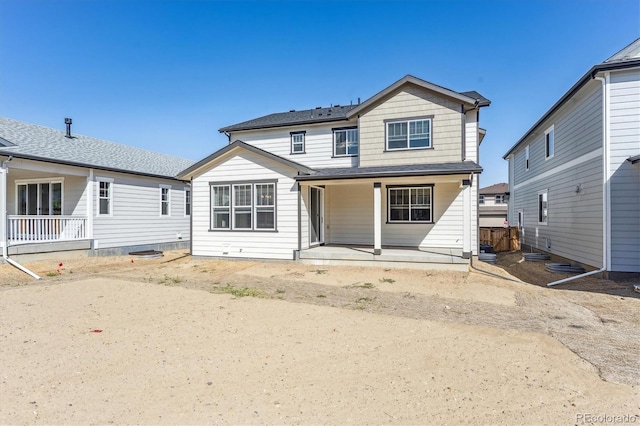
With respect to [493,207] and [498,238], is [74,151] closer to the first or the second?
[498,238]

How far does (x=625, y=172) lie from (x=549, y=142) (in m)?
6.38

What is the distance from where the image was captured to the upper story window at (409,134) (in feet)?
41.8

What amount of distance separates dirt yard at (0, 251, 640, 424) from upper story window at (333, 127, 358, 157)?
7.21m

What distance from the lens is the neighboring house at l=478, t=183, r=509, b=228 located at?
3319 centimetres

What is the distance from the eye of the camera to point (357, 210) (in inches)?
565

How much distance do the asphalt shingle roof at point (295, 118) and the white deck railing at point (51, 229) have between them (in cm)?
749

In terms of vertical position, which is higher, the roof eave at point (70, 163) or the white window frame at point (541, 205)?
the roof eave at point (70, 163)

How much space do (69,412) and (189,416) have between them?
1.10 meters

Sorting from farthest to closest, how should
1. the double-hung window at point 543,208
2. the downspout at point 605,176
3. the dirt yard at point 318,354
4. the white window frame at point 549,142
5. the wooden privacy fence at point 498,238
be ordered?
1. the wooden privacy fence at point 498,238
2. the double-hung window at point 543,208
3. the white window frame at point 549,142
4. the downspout at point 605,176
5. the dirt yard at point 318,354

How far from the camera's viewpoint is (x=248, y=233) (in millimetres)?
13078

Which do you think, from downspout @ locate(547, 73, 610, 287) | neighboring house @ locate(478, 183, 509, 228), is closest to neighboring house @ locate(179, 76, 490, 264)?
downspout @ locate(547, 73, 610, 287)

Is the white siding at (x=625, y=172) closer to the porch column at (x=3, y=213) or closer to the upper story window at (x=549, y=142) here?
the upper story window at (x=549, y=142)

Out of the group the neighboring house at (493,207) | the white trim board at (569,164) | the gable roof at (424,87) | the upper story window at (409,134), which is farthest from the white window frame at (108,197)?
the neighboring house at (493,207)

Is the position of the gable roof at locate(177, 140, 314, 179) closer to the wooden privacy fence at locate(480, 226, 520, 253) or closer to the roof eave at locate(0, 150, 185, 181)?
the roof eave at locate(0, 150, 185, 181)
